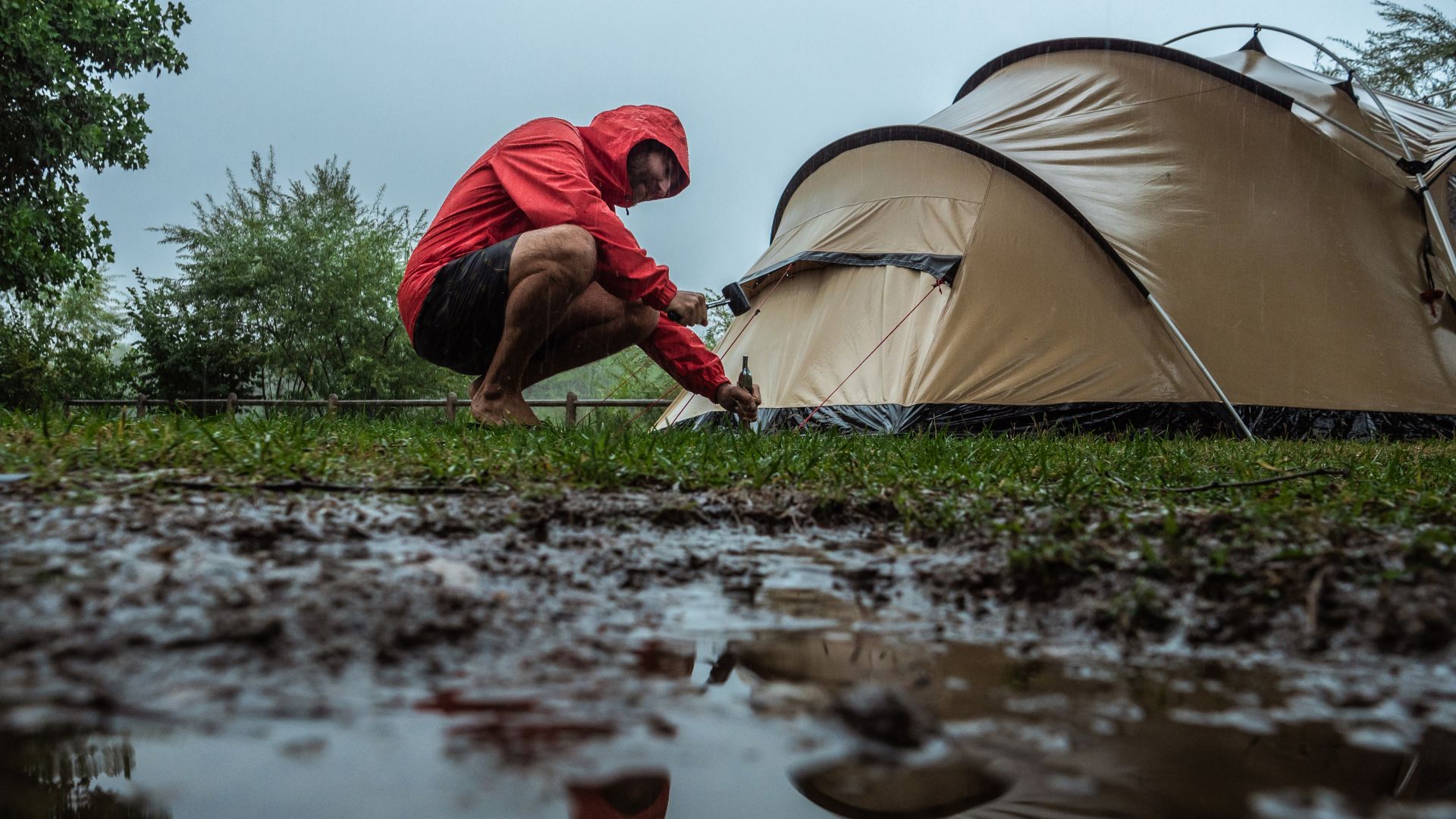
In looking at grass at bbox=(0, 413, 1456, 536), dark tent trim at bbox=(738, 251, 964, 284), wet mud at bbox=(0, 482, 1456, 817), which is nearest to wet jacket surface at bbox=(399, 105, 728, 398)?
grass at bbox=(0, 413, 1456, 536)

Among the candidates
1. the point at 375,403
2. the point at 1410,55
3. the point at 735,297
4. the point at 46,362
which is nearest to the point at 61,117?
the point at 375,403

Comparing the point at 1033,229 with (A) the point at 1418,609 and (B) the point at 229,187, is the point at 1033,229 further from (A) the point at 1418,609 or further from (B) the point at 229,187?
(B) the point at 229,187

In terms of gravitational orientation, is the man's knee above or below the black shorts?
above

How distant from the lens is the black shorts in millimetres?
3920

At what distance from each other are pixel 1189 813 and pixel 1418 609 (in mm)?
650

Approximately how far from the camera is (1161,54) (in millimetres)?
6469

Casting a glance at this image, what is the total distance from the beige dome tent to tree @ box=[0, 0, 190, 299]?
873 centimetres

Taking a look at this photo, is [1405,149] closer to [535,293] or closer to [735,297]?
[735,297]

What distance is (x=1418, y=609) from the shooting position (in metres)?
1.10

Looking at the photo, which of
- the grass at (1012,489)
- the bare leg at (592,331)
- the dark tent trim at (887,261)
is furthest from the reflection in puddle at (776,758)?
the dark tent trim at (887,261)

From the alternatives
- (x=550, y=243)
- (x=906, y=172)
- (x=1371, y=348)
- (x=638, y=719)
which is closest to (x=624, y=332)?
(x=550, y=243)

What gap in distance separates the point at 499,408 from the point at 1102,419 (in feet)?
12.0

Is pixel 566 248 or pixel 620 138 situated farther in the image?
pixel 620 138

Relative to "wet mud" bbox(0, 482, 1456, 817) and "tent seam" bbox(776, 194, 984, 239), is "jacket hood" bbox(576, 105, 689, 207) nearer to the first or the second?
"tent seam" bbox(776, 194, 984, 239)
